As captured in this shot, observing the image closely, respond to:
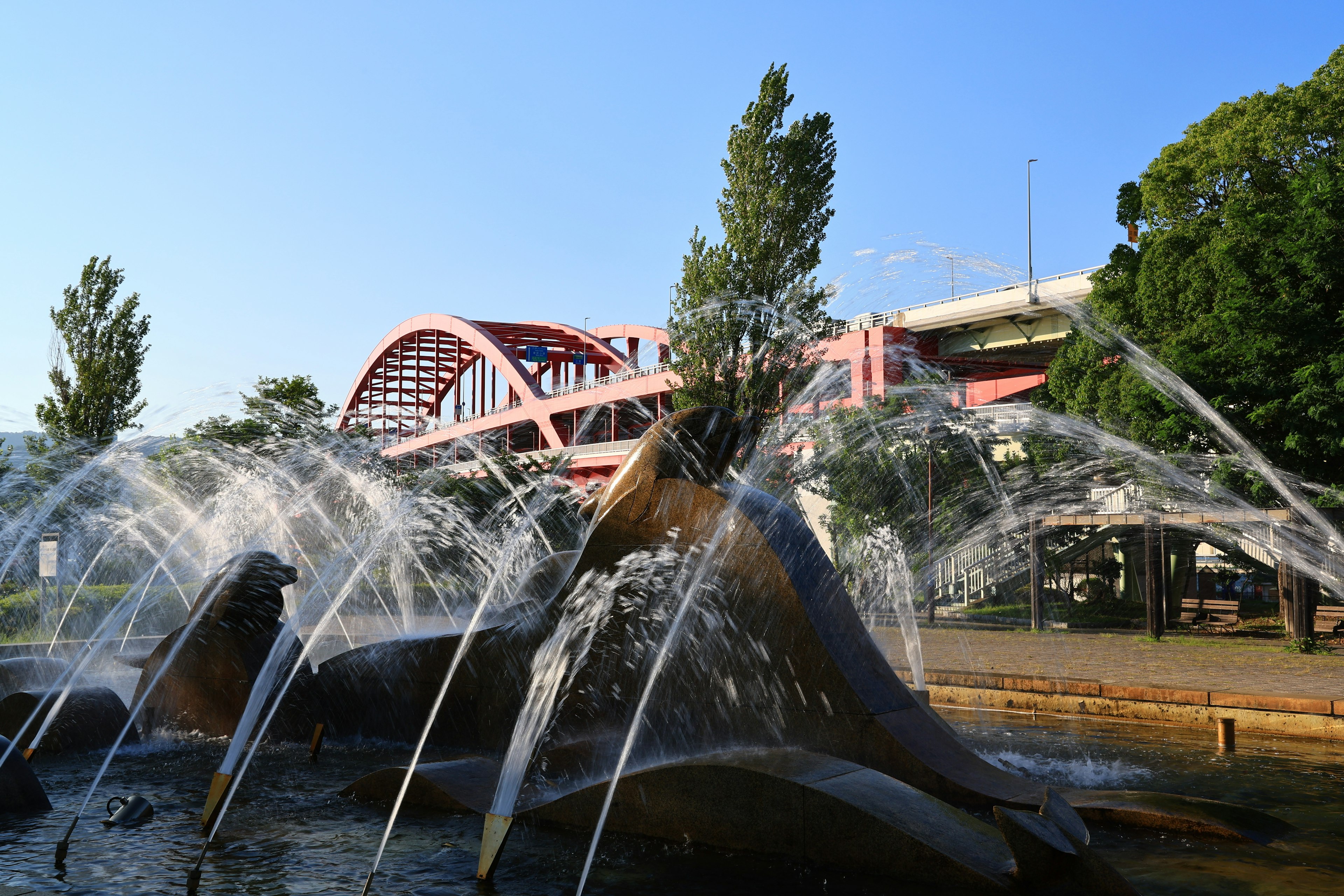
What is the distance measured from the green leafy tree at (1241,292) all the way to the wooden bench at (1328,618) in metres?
4.76

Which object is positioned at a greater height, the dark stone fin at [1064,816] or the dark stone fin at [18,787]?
the dark stone fin at [1064,816]

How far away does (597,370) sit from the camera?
7062 centimetres

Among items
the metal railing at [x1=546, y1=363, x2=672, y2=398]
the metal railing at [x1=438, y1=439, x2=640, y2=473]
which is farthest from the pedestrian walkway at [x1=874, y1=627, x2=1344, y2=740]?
the metal railing at [x1=546, y1=363, x2=672, y2=398]

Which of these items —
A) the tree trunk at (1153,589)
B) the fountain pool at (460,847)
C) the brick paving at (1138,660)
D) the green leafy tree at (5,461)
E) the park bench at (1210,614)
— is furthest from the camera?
the green leafy tree at (5,461)

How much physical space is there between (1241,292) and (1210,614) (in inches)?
319

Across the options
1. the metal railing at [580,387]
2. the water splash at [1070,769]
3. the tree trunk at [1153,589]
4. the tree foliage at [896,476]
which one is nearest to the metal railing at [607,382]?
the metal railing at [580,387]

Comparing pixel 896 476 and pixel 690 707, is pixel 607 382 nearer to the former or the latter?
pixel 896 476

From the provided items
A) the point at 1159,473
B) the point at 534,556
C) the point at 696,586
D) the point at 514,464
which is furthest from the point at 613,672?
the point at 514,464

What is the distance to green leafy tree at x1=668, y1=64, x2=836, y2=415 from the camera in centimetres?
→ 2131

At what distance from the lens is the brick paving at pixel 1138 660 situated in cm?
1125

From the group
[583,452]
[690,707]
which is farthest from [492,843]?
[583,452]

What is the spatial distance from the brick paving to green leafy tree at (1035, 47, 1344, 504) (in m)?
2.76

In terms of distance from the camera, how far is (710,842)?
17.8ft

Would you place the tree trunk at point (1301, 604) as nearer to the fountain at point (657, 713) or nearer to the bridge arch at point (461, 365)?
the fountain at point (657, 713)
